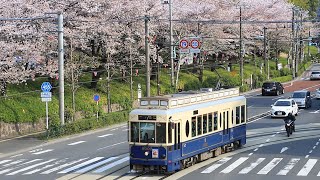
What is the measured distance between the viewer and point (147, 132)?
23531 millimetres

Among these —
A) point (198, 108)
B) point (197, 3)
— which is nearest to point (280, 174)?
point (198, 108)

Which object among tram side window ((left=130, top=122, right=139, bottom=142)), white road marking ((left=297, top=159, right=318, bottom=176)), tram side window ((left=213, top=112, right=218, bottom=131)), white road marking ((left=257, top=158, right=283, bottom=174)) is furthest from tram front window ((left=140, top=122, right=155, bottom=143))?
white road marking ((left=297, top=159, right=318, bottom=176))

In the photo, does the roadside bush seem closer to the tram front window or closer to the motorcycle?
the motorcycle

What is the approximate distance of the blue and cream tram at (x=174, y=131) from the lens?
2320 cm

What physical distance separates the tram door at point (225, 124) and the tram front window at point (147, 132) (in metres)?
5.58

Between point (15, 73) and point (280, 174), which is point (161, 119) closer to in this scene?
point (280, 174)

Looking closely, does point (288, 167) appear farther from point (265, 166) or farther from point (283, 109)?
point (283, 109)

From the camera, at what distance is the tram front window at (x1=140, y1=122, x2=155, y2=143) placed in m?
23.4

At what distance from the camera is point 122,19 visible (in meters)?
50.8

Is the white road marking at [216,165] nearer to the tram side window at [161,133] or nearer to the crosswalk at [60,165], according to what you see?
the tram side window at [161,133]

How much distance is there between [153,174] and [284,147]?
9939mm

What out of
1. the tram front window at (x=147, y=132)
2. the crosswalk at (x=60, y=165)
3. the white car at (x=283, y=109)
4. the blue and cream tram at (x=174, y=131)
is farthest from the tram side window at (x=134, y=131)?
the white car at (x=283, y=109)

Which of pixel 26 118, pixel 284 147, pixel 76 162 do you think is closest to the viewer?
pixel 76 162

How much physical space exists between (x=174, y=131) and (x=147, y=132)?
1.02 meters
